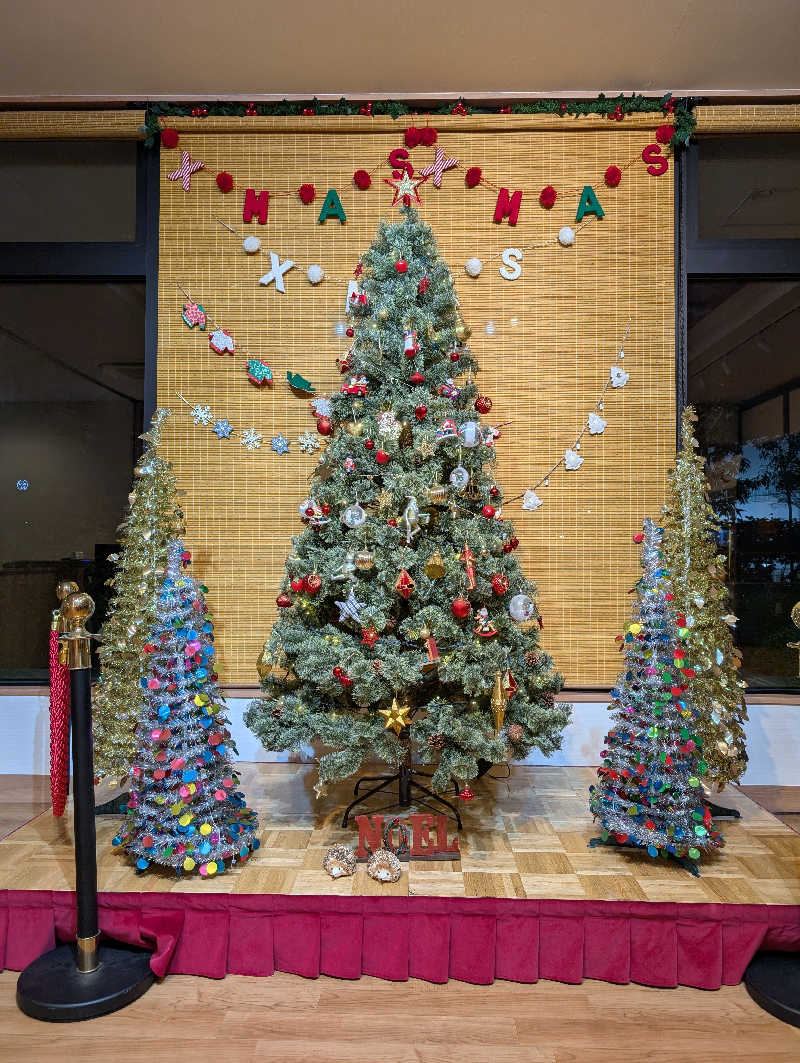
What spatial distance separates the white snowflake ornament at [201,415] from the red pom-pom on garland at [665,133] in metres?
2.64

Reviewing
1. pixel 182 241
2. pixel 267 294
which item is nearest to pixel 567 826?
pixel 267 294

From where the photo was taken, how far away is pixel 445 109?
12.4 ft

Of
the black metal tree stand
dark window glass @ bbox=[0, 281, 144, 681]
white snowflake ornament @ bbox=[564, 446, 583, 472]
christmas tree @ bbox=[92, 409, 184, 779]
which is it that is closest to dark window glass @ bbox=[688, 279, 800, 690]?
white snowflake ornament @ bbox=[564, 446, 583, 472]

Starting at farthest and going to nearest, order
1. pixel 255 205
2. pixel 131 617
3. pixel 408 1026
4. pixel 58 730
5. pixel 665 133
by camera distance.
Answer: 1. pixel 255 205
2. pixel 665 133
3. pixel 131 617
4. pixel 58 730
5. pixel 408 1026

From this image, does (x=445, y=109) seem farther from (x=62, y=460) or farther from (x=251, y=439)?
(x=62, y=460)

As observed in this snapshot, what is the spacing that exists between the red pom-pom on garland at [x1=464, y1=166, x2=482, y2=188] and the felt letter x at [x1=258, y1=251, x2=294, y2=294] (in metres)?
0.98

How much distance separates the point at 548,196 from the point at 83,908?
3593 mm

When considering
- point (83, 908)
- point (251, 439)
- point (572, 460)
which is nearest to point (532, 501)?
point (572, 460)

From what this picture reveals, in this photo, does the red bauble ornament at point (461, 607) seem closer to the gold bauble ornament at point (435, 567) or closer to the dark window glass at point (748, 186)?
the gold bauble ornament at point (435, 567)

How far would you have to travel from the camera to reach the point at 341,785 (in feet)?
11.1

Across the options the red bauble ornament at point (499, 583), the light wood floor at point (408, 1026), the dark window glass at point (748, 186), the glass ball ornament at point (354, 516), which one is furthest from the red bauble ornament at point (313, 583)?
the dark window glass at point (748, 186)

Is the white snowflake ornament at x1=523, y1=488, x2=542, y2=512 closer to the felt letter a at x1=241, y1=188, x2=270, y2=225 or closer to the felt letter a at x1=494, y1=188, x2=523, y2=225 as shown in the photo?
the felt letter a at x1=494, y1=188, x2=523, y2=225

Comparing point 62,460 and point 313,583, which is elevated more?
point 62,460

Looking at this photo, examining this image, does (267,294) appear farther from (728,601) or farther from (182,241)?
(728,601)
